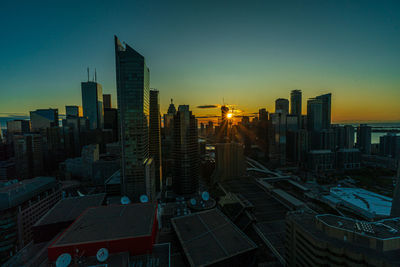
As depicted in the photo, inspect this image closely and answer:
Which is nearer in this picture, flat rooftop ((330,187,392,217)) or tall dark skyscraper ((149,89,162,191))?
flat rooftop ((330,187,392,217))

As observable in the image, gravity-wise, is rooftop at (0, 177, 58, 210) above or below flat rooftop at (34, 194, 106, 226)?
above

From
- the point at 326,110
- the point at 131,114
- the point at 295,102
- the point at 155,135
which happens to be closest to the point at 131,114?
the point at 131,114

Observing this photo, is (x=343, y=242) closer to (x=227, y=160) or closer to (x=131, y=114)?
(x=131, y=114)

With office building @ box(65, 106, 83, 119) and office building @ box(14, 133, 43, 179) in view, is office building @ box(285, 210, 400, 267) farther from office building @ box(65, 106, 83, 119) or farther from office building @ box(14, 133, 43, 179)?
office building @ box(65, 106, 83, 119)

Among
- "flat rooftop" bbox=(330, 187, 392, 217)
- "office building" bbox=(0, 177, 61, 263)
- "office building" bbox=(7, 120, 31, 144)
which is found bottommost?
"flat rooftop" bbox=(330, 187, 392, 217)

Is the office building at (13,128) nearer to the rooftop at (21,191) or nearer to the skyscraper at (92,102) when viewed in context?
the skyscraper at (92,102)

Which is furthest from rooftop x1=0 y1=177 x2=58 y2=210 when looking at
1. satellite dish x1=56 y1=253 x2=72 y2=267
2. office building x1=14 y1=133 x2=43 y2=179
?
office building x1=14 y1=133 x2=43 y2=179

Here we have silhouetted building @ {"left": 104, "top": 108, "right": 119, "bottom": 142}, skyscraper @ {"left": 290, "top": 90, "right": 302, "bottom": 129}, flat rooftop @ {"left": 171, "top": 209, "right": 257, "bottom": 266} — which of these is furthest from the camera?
skyscraper @ {"left": 290, "top": 90, "right": 302, "bottom": 129}
